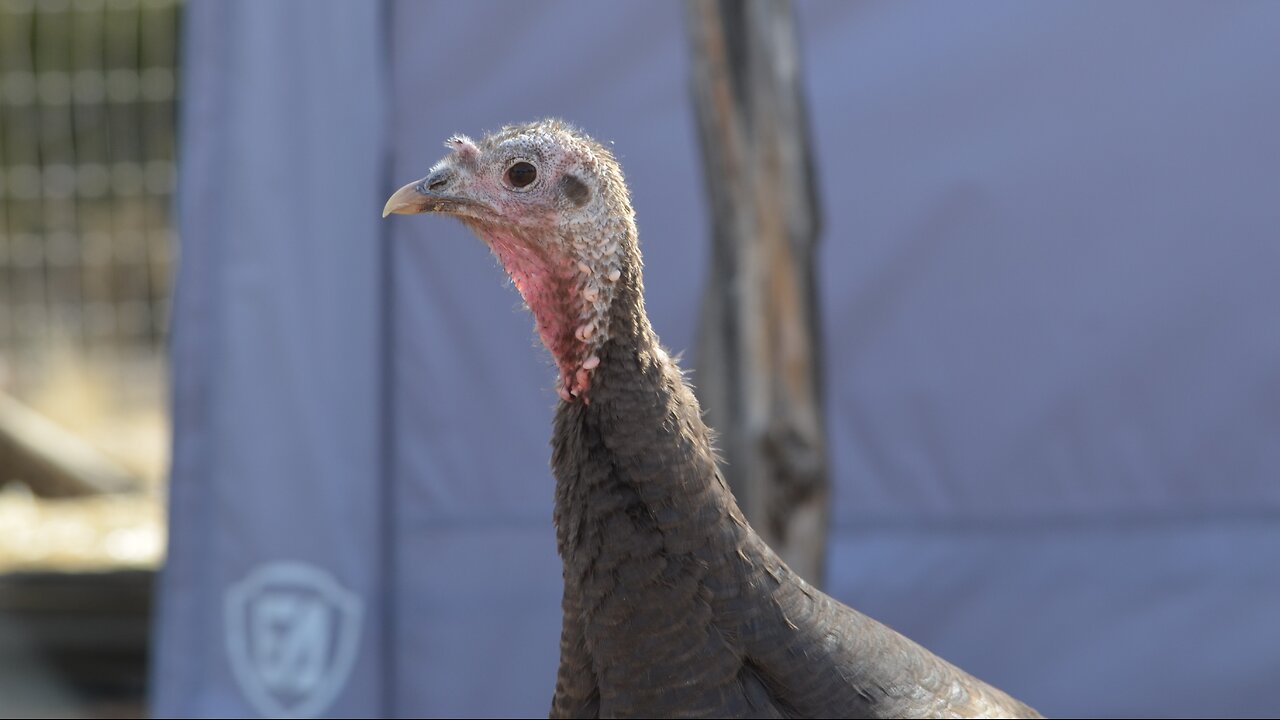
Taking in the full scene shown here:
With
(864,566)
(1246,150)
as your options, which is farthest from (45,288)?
(1246,150)

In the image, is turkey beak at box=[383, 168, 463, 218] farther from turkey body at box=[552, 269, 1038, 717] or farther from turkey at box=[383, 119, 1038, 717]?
turkey body at box=[552, 269, 1038, 717]

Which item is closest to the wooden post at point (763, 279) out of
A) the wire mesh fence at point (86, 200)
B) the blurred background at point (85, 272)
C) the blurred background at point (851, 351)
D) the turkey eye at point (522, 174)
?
the blurred background at point (851, 351)

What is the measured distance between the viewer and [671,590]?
181cm

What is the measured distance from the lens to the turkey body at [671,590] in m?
1.80

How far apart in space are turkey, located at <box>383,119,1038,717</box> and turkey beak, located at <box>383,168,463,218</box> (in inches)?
2.1

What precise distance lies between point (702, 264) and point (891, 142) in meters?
0.50

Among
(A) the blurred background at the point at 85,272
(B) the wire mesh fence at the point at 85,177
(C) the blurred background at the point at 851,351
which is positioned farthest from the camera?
(B) the wire mesh fence at the point at 85,177

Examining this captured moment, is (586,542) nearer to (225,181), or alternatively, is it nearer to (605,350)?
(605,350)

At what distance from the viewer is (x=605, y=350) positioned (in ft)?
6.09

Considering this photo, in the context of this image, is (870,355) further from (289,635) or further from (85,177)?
(85,177)

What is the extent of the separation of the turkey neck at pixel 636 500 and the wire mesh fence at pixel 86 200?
511cm

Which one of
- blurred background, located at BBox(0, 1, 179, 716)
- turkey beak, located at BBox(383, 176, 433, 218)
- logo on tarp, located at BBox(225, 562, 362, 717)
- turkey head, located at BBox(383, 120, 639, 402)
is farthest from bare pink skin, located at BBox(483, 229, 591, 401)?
blurred background, located at BBox(0, 1, 179, 716)

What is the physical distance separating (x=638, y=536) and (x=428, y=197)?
590 mm

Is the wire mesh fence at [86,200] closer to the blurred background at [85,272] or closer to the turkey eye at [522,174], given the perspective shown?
the blurred background at [85,272]
